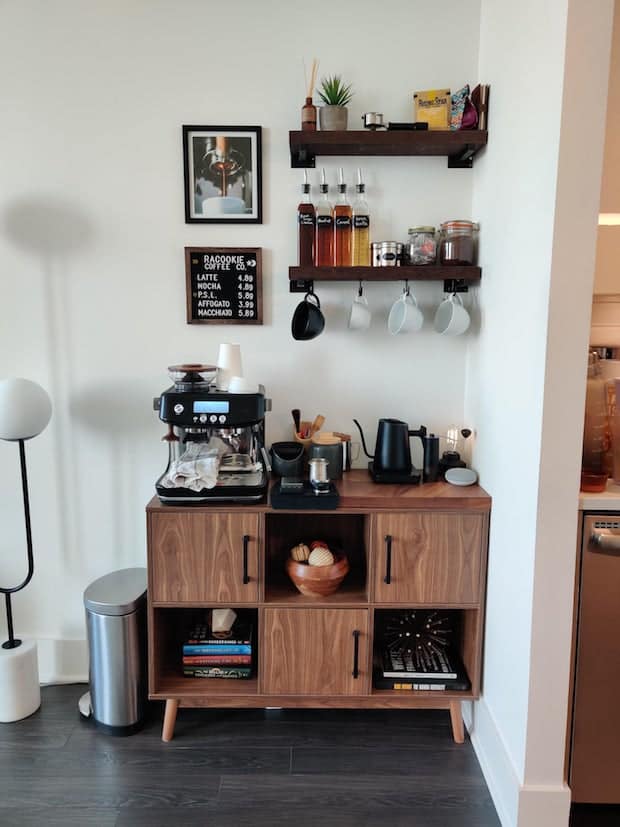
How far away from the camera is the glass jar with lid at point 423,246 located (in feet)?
7.11

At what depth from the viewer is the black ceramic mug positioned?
7.27ft

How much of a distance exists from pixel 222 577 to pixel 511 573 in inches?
35.4

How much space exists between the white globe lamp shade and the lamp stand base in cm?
79

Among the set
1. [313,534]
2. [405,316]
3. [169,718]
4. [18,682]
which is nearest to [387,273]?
[405,316]

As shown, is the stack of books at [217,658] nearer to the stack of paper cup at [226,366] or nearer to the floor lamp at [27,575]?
the floor lamp at [27,575]

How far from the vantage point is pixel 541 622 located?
1.64 m

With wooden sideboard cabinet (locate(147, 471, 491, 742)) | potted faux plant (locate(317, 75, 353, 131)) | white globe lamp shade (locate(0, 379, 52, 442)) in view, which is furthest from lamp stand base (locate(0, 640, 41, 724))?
potted faux plant (locate(317, 75, 353, 131))

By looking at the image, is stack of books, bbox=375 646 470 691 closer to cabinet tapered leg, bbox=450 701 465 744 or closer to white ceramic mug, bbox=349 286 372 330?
cabinet tapered leg, bbox=450 701 465 744

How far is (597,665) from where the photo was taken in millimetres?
1703

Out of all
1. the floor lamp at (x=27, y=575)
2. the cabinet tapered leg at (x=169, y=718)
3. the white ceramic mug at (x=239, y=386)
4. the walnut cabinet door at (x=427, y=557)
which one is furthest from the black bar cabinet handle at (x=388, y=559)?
the floor lamp at (x=27, y=575)

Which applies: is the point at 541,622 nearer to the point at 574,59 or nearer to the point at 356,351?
the point at 356,351

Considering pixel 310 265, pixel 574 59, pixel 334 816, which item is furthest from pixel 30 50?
pixel 334 816

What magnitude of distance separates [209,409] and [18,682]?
1.23 metres

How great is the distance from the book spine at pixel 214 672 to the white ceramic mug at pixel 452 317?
1.38 metres
